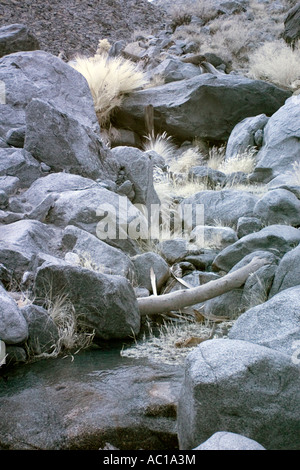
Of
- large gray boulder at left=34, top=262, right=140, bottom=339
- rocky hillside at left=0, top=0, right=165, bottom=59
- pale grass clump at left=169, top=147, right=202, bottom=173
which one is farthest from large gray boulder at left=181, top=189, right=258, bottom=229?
rocky hillside at left=0, top=0, right=165, bottom=59

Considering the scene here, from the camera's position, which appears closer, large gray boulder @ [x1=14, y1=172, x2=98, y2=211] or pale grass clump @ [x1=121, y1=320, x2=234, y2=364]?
pale grass clump @ [x1=121, y1=320, x2=234, y2=364]

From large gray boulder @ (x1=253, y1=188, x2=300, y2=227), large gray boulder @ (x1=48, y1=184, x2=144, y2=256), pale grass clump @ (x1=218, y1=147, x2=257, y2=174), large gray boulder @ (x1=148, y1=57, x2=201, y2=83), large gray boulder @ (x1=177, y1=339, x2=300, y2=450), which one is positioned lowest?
pale grass clump @ (x1=218, y1=147, x2=257, y2=174)

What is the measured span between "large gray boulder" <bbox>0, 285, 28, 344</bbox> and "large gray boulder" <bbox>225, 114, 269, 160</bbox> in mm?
8164

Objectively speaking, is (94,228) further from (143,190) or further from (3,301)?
(3,301)

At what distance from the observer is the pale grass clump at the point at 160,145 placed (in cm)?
1149

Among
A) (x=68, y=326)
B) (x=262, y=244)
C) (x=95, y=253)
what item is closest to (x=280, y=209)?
(x=262, y=244)

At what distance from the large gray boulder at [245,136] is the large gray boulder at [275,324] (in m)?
7.47

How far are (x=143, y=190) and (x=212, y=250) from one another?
4.57ft

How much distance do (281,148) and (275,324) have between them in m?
7.18

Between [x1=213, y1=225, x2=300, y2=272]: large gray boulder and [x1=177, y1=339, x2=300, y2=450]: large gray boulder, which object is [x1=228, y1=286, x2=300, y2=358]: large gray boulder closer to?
[x1=177, y1=339, x2=300, y2=450]: large gray boulder

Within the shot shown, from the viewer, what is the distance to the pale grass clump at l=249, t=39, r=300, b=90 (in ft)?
42.3

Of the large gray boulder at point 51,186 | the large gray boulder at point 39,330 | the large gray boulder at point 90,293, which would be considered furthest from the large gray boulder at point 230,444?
the large gray boulder at point 51,186

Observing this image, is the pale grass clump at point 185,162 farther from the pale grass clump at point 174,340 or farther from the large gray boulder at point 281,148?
the pale grass clump at point 174,340

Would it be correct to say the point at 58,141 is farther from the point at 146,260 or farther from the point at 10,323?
the point at 10,323
